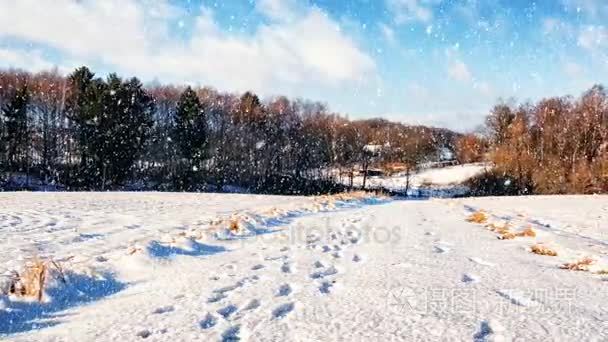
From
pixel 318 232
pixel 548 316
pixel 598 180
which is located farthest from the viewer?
pixel 598 180

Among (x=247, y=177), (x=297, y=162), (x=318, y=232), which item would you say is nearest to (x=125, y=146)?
(x=247, y=177)

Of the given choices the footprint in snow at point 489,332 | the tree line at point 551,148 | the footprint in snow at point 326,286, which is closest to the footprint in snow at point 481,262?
the footprint in snow at point 326,286

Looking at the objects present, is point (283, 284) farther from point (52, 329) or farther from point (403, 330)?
point (52, 329)

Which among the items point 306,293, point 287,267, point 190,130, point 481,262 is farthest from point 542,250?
point 190,130

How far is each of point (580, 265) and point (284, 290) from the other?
3.71 meters

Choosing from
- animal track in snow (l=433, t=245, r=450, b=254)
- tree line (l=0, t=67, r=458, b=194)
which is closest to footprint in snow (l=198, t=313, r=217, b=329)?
animal track in snow (l=433, t=245, r=450, b=254)

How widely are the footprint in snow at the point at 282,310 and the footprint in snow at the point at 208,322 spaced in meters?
0.41

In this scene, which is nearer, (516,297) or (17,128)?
(516,297)

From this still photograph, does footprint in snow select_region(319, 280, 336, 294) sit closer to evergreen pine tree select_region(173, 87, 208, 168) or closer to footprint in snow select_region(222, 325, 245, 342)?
footprint in snow select_region(222, 325, 245, 342)

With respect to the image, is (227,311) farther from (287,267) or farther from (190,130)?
(190,130)

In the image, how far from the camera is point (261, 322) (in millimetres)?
3297

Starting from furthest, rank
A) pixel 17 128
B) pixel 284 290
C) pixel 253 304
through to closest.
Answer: pixel 17 128 → pixel 284 290 → pixel 253 304

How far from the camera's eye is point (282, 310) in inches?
143

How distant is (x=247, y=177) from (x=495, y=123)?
35.2 m
